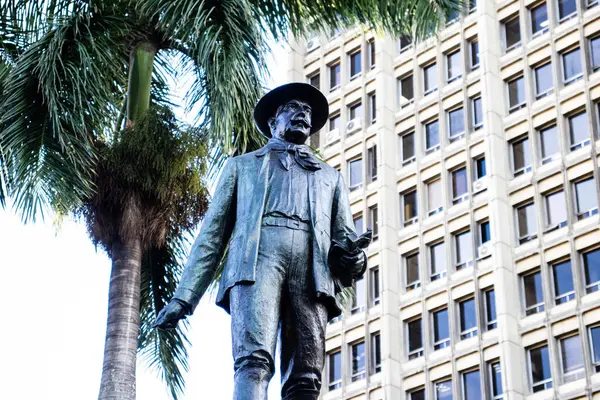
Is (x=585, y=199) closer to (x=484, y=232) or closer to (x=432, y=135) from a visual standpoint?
(x=484, y=232)

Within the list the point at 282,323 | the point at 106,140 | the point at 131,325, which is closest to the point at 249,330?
the point at 282,323

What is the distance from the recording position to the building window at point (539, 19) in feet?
181

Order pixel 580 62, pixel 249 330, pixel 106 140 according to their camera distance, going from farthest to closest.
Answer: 1. pixel 580 62
2. pixel 106 140
3. pixel 249 330

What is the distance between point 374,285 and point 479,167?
6.61 meters

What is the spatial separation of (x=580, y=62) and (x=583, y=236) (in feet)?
25.3

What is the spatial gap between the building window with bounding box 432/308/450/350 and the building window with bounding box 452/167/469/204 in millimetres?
4652

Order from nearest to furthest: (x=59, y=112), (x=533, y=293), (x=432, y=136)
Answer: (x=59, y=112)
(x=533, y=293)
(x=432, y=136)

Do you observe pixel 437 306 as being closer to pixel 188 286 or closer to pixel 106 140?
pixel 106 140

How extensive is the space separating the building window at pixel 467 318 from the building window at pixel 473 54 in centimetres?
1056

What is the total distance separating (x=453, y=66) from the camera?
5869cm

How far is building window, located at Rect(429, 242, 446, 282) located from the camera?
54562mm

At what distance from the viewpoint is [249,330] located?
8.80 metres

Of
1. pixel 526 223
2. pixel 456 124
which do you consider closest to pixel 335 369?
pixel 526 223

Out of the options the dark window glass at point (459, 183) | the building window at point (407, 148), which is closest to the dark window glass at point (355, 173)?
the building window at point (407, 148)
